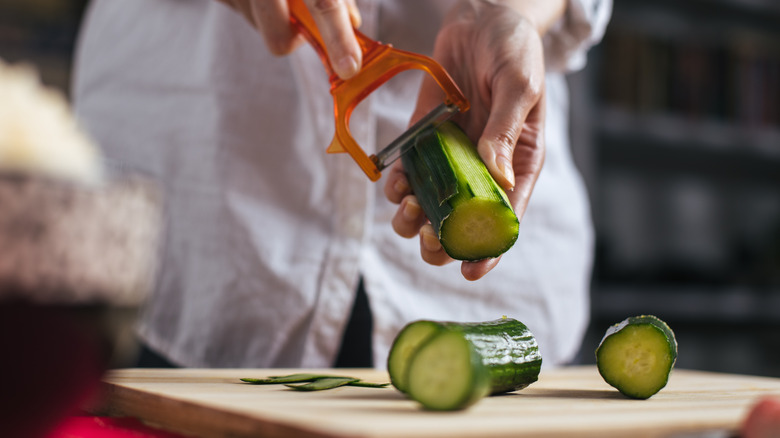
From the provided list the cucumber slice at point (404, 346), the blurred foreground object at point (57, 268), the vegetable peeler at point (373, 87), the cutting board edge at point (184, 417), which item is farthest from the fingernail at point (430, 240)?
the blurred foreground object at point (57, 268)

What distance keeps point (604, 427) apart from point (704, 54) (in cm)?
264

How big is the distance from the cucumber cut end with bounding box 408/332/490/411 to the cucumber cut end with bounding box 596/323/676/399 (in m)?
0.31

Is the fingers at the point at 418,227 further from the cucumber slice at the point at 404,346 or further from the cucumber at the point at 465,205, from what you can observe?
the cucumber slice at the point at 404,346

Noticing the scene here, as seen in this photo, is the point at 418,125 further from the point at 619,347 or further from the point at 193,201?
the point at 193,201

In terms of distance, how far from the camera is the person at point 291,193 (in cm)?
140

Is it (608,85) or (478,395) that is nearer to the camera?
(478,395)

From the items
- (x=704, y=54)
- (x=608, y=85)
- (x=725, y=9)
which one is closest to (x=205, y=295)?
(x=608, y=85)

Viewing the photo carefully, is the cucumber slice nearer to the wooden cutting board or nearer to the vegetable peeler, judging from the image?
the wooden cutting board

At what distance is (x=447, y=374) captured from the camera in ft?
2.45

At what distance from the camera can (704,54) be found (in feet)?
9.69

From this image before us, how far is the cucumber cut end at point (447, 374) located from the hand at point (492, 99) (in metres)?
0.27

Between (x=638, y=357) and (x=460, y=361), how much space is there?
351 mm

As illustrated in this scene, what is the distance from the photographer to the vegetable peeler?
109cm

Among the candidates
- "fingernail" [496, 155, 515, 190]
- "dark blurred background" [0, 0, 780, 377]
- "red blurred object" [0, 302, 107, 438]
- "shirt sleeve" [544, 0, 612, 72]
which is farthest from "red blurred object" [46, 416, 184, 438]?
"dark blurred background" [0, 0, 780, 377]
